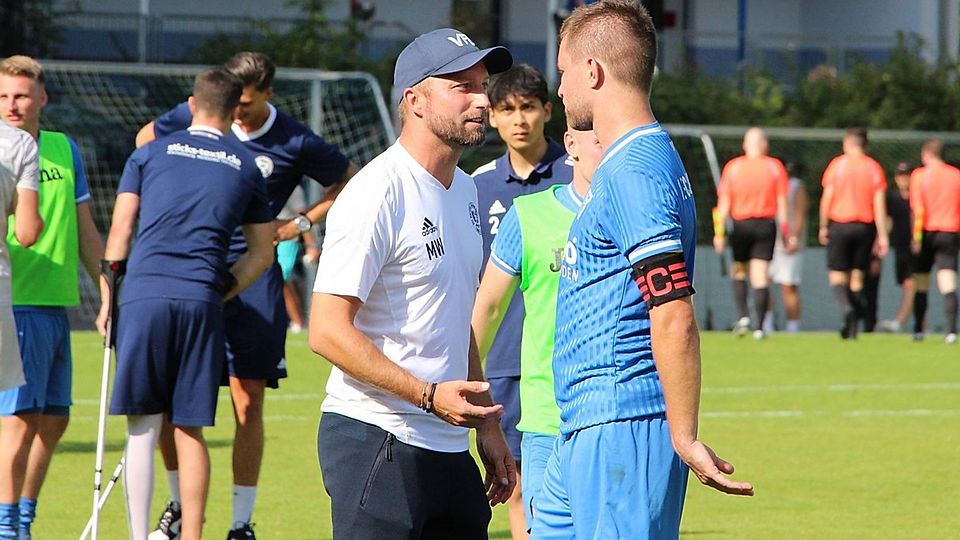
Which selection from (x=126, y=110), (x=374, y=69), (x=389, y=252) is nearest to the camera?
(x=389, y=252)

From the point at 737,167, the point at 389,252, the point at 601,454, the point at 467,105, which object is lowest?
the point at 737,167

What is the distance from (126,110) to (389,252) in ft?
63.9

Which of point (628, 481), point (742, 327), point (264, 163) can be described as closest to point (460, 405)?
point (628, 481)

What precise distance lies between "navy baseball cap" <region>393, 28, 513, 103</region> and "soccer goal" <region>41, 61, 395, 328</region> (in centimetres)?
1617

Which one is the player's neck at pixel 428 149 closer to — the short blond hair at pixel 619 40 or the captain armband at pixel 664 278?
the short blond hair at pixel 619 40

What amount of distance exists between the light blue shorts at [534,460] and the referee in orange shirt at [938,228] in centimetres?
1498

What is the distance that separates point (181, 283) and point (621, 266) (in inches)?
131

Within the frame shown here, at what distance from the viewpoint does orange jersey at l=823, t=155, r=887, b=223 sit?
67.1ft

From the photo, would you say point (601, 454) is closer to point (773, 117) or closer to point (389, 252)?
point (389, 252)

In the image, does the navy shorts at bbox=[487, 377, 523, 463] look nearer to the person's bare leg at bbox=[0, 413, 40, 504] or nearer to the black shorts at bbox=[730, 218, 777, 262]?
the person's bare leg at bbox=[0, 413, 40, 504]

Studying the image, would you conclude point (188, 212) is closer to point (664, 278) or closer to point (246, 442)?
point (246, 442)

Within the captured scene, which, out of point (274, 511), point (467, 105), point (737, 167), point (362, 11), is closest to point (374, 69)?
point (362, 11)

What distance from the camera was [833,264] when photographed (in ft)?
68.6

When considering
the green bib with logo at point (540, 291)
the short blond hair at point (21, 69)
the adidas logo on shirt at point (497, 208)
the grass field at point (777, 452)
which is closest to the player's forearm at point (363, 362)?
the green bib with logo at point (540, 291)
